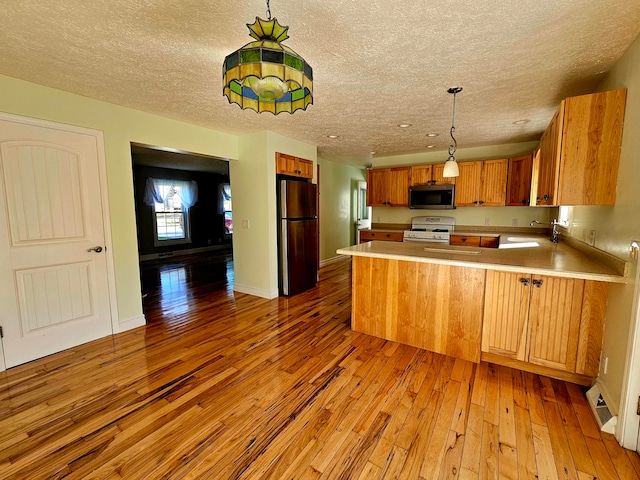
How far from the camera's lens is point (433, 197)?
196 inches

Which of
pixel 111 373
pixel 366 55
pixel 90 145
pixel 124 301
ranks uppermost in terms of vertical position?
pixel 366 55

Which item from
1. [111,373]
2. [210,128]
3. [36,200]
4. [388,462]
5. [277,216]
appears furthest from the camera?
[277,216]

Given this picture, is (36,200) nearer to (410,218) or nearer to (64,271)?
(64,271)

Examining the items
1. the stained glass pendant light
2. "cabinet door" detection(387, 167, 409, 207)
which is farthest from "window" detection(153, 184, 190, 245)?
the stained glass pendant light

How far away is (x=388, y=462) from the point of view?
1472mm

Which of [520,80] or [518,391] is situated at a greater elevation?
[520,80]

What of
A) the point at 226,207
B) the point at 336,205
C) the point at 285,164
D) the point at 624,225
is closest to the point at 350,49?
the point at 624,225

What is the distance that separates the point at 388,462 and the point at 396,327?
4.58 ft

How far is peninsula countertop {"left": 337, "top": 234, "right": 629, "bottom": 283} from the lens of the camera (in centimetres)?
184

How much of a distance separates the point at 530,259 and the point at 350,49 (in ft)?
6.94

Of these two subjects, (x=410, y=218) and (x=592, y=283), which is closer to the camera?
(x=592, y=283)

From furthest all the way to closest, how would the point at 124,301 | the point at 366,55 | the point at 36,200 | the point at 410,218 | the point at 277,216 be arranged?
the point at 410,218
the point at 277,216
the point at 124,301
the point at 36,200
the point at 366,55

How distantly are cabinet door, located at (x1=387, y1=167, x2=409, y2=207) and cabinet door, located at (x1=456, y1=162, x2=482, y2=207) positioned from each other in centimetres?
87

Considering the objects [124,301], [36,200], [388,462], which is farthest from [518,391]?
[36,200]
